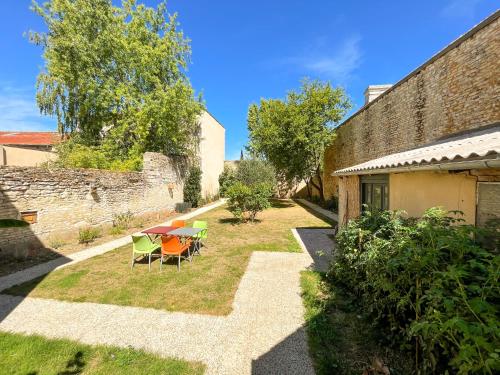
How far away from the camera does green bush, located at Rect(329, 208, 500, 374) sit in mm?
1620

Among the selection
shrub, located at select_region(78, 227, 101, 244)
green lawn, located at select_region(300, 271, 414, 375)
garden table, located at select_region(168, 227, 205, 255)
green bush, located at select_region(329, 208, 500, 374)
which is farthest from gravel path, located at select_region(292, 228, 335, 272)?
shrub, located at select_region(78, 227, 101, 244)

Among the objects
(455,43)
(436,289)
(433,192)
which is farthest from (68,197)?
(455,43)

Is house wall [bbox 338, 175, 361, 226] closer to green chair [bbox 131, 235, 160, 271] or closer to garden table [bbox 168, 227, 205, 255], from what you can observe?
garden table [bbox 168, 227, 205, 255]

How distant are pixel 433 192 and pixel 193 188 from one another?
1554cm

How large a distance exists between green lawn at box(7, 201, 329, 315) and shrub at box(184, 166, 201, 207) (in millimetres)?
9584

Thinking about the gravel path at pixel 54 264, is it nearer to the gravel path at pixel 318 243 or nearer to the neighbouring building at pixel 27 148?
the gravel path at pixel 318 243

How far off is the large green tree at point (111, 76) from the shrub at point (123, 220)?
164 inches

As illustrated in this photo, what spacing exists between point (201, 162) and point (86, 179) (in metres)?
11.6

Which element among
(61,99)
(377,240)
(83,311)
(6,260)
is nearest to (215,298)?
(83,311)

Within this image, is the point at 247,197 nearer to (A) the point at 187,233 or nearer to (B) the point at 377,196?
(A) the point at 187,233

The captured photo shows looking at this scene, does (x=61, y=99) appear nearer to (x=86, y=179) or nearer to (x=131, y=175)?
(x=131, y=175)

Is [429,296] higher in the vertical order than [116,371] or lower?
higher

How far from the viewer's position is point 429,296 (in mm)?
2033

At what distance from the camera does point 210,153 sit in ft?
74.7
